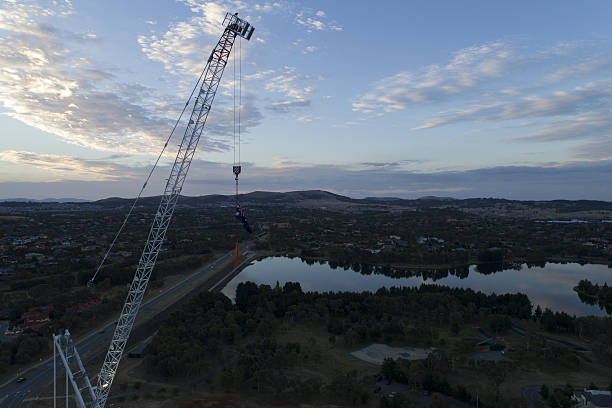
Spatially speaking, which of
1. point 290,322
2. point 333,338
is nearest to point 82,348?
point 290,322

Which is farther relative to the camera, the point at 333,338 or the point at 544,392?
the point at 333,338

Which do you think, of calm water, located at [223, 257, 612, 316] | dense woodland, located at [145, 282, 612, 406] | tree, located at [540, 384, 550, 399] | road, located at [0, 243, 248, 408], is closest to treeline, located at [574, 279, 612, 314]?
calm water, located at [223, 257, 612, 316]

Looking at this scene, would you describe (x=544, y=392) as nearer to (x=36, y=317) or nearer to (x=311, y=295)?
(x=311, y=295)

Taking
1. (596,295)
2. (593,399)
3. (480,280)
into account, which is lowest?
(480,280)

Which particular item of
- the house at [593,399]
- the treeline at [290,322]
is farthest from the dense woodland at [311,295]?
the house at [593,399]

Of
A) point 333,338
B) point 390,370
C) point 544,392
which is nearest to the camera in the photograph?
point 544,392

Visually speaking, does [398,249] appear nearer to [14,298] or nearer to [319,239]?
[319,239]

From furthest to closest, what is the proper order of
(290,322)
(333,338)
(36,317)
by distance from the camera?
(290,322)
(36,317)
(333,338)

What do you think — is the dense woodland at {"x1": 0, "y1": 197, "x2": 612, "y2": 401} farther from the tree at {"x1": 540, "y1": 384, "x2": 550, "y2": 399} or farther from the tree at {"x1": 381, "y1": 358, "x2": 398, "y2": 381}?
the tree at {"x1": 540, "y1": 384, "x2": 550, "y2": 399}

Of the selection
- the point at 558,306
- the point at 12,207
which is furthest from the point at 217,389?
the point at 12,207
